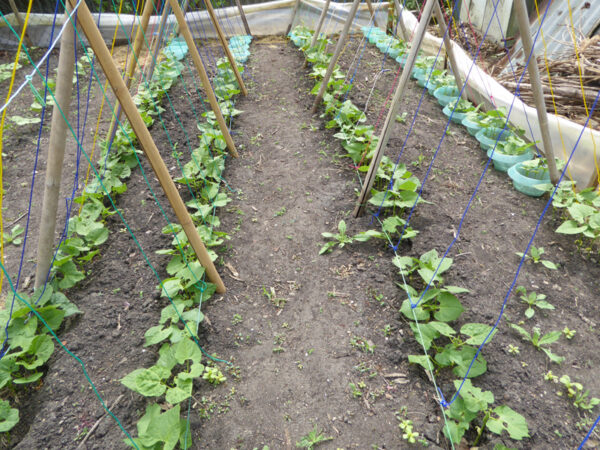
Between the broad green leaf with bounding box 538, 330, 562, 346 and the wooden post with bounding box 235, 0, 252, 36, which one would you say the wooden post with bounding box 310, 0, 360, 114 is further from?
the wooden post with bounding box 235, 0, 252, 36

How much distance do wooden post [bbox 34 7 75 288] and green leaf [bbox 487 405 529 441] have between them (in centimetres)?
233

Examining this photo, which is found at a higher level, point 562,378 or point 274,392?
point 562,378

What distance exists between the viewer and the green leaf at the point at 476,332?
71.0 inches

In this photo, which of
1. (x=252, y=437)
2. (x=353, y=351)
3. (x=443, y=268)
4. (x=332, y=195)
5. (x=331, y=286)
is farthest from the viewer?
(x=332, y=195)

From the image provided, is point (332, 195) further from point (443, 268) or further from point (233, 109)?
point (233, 109)

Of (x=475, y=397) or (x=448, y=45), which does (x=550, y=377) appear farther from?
(x=448, y=45)

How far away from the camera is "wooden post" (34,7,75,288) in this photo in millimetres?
1792

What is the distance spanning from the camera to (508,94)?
353 cm

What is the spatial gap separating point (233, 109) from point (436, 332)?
128 inches

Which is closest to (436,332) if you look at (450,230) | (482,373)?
(482,373)

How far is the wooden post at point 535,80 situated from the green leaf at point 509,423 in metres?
1.96

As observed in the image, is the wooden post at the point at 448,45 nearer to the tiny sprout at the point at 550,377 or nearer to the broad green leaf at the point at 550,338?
the broad green leaf at the point at 550,338

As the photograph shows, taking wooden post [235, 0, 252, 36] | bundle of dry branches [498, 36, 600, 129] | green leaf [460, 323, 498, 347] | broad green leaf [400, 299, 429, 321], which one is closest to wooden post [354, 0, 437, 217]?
broad green leaf [400, 299, 429, 321]

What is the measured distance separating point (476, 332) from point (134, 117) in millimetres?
1903
